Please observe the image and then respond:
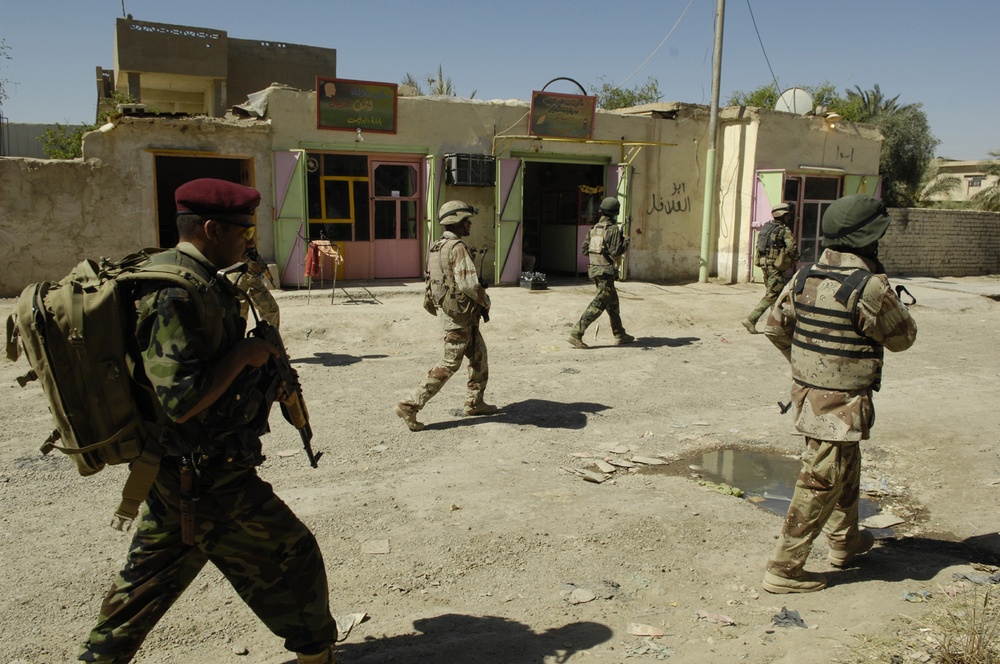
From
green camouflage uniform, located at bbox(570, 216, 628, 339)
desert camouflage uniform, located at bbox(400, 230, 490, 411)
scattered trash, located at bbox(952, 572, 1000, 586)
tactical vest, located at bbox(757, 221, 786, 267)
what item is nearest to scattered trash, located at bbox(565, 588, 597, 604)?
scattered trash, located at bbox(952, 572, 1000, 586)

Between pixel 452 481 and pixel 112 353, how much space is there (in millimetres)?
2839

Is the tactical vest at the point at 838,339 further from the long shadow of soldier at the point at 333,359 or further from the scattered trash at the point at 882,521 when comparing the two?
the long shadow of soldier at the point at 333,359

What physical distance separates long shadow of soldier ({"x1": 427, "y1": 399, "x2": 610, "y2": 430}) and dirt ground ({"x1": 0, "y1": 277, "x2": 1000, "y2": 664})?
28mm

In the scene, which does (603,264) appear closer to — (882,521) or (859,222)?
(882,521)

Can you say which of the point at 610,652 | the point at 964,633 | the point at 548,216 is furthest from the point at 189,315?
the point at 548,216

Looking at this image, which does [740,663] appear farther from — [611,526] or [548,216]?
[548,216]

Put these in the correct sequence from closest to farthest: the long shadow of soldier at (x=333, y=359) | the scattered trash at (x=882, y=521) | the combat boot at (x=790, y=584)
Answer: the combat boot at (x=790, y=584) < the scattered trash at (x=882, y=521) < the long shadow of soldier at (x=333, y=359)

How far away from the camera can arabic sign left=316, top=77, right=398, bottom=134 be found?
460 inches

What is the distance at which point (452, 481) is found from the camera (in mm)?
4609

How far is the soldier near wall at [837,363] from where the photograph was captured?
3.17 m

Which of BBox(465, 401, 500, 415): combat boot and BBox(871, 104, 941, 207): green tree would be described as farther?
BBox(871, 104, 941, 207): green tree

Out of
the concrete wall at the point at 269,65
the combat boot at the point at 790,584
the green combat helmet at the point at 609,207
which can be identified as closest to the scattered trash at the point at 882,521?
the combat boot at the point at 790,584

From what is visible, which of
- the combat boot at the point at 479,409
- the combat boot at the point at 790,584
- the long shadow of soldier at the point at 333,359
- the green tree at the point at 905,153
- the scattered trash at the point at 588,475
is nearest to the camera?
the combat boot at the point at 790,584

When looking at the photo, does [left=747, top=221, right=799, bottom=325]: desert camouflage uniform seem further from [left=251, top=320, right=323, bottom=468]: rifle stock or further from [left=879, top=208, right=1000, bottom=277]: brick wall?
[left=251, top=320, right=323, bottom=468]: rifle stock
